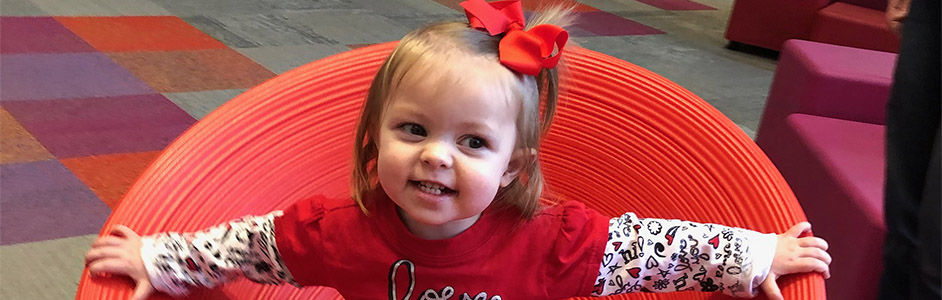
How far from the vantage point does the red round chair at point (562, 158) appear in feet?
3.76

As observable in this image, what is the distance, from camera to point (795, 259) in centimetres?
104

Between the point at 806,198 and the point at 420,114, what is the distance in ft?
3.46

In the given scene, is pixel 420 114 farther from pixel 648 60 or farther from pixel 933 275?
pixel 648 60

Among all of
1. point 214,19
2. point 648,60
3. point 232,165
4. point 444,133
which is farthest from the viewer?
point 648,60

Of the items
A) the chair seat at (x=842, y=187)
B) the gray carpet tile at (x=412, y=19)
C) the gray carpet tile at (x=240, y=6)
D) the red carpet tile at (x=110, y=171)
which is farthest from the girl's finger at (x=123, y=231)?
the gray carpet tile at (x=412, y=19)

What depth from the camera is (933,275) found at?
99cm

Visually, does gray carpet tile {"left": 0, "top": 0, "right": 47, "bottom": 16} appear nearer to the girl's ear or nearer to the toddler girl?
the toddler girl

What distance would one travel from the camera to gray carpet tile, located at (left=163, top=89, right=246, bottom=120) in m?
2.42

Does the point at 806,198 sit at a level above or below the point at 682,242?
below

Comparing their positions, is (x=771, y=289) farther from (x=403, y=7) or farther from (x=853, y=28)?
(x=403, y=7)

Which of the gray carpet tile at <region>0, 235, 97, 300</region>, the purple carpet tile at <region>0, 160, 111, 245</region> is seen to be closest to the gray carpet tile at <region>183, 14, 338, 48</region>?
the purple carpet tile at <region>0, 160, 111, 245</region>

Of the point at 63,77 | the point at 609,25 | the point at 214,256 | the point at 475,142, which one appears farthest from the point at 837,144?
the point at 609,25

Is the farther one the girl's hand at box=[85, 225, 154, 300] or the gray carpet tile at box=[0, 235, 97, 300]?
the gray carpet tile at box=[0, 235, 97, 300]

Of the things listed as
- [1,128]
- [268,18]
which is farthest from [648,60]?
[1,128]
